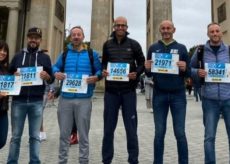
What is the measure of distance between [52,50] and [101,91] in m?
5.62

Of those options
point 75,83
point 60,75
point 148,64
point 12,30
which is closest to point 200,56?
point 148,64

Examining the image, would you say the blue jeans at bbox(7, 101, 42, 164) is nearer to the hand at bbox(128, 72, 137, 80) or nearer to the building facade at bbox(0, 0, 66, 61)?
the hand at bbox(128, 72, 137, 80)

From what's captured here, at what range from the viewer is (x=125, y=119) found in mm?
6496

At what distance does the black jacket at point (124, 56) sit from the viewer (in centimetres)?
648

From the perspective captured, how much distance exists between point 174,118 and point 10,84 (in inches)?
116

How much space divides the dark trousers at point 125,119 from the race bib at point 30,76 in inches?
51.1

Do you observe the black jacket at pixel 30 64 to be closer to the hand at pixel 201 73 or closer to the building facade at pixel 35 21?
the hand at pixel 201 73

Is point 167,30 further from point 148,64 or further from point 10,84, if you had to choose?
point 10,84

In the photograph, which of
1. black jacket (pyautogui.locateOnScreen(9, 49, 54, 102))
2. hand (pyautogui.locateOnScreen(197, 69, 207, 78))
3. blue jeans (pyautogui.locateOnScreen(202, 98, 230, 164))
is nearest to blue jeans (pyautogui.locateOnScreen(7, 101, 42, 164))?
black jacket (pyautogui.locateOnScreen(9, 49, 54, 102))

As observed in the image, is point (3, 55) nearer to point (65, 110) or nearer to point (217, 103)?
point (65, 110)

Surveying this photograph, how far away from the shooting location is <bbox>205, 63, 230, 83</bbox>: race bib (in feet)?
19.7

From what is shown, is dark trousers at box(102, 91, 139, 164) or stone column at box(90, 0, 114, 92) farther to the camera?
stone column at box(90, 0, 114, 92)

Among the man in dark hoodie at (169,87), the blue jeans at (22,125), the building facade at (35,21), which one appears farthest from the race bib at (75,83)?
the building facade at (35,21)

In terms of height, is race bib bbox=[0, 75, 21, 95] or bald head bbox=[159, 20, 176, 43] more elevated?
bald head bbox=[159, 20, 176, 43]
